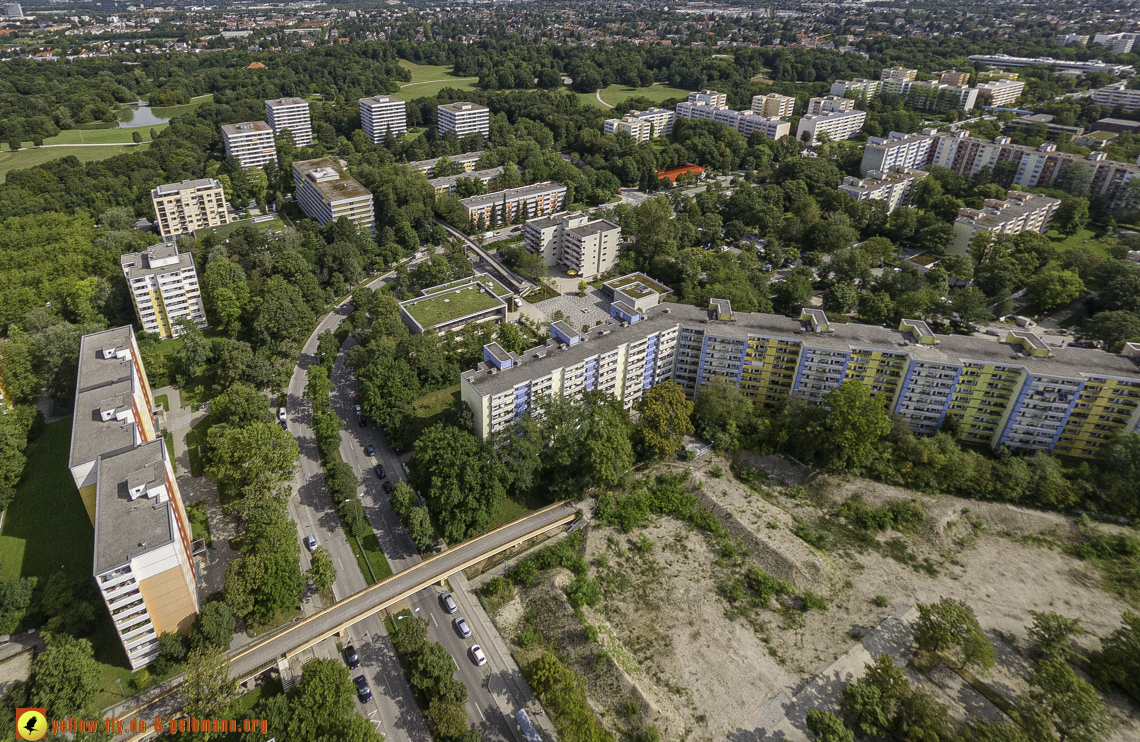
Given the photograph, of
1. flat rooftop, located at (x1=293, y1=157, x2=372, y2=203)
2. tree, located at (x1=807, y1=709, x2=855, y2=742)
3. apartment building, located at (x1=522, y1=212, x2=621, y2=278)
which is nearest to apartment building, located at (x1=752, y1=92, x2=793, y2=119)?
apartment building, located at (x1=522, y1=212, x2=621, y2=278)

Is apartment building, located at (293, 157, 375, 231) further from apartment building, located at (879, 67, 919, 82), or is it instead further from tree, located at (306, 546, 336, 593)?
apartment building, located at (879, 67, 919, 82)

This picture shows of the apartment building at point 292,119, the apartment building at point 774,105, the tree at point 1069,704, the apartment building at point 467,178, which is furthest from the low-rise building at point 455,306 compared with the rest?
the apartment building at point 774,105

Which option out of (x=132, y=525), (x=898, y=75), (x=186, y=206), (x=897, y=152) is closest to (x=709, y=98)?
(x=897, y=152)

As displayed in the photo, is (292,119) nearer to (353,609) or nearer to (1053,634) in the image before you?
(353,609)

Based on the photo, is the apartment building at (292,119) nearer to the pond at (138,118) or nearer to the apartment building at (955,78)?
the pond at (138,118)

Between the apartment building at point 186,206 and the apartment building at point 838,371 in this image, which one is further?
the apartment building at point 186,206

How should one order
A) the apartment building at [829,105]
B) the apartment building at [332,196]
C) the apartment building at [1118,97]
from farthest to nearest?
the apartment building at [829,105], the apartment building at [1118,97], the apartment building at [332,196]

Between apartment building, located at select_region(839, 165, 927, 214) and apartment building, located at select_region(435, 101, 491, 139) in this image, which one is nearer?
apartment building, located at select_region(839, 165, 927, 214)

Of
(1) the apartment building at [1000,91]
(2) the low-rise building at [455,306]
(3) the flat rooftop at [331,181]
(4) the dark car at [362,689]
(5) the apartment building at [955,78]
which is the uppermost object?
(5) the apartment building at [955,78]
